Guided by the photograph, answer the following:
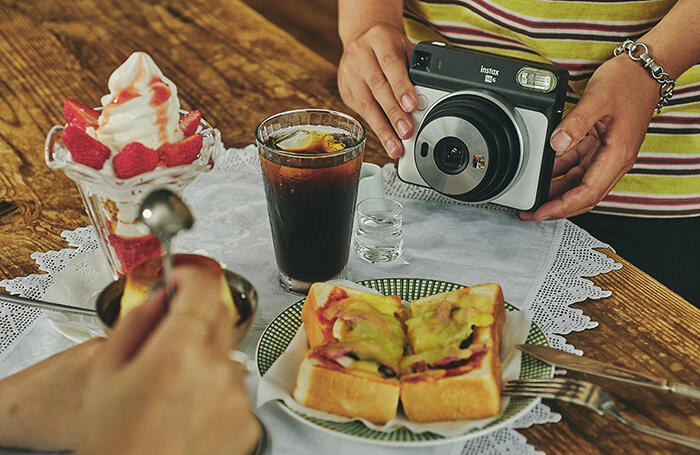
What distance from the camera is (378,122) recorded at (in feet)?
3.36

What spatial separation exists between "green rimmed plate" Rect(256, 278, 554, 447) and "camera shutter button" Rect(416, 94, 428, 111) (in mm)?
297

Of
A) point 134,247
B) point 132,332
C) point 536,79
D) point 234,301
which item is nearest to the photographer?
point 132,332

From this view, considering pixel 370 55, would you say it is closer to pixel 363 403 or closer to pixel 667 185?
pixel 667 185

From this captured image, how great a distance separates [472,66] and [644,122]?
282mm

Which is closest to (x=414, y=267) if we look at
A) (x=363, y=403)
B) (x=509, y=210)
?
(x=509, y=210)

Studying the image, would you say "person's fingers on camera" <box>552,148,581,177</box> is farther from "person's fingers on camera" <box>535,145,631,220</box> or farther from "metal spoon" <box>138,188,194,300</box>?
"metal spoon" <box>138,188,194,300</box>

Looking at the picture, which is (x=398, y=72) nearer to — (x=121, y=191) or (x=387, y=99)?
(x=387, y=99)

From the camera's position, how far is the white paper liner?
58cm

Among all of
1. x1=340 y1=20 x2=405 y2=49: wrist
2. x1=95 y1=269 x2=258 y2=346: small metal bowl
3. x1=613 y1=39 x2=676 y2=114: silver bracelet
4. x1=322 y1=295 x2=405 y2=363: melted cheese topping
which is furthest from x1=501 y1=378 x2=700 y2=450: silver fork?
x1=340 y1=20 x2=405 y2=49: wrist

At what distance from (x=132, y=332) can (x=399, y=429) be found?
29 centimetres

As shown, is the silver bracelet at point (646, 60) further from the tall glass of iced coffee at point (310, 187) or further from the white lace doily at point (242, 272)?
the tall glass of iced coffee at point (310, 187)

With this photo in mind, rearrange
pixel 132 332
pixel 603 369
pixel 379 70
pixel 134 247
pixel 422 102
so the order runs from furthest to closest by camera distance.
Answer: pixel 379 70 < pixel 422 102 < pixel 134 247 < pixel 603 369 < pixel 132 332

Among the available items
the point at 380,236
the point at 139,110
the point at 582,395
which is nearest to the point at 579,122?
the point at 380,236

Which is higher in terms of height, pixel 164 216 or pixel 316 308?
pixel 164 216
